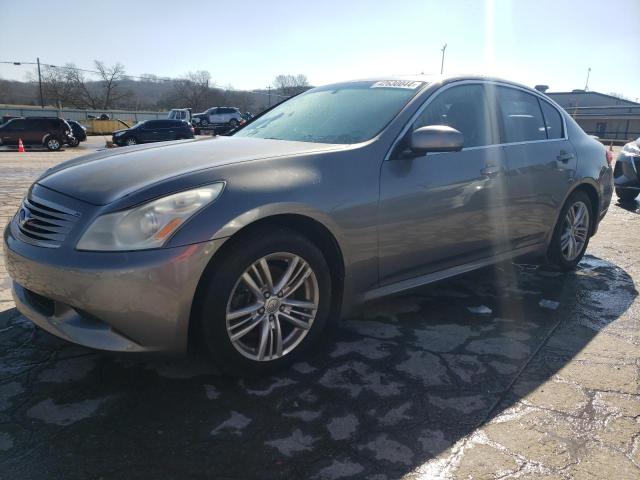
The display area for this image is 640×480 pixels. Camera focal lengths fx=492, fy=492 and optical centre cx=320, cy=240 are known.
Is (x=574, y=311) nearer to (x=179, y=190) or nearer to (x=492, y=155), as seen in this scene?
(x=492, y=155)

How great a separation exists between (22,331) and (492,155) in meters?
3.26

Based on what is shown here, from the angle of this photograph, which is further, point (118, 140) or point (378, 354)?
point (118, 140)

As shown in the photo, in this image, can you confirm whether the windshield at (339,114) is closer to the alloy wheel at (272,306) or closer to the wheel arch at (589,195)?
the alloy wheel at (272,306)

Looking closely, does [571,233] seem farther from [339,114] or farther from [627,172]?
[627,172]

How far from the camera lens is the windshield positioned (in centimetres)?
306

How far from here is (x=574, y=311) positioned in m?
3.61

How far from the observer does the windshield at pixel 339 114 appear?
121 inches

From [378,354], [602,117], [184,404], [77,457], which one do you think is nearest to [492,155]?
[378,354]

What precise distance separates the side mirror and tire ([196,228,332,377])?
0.87 metres

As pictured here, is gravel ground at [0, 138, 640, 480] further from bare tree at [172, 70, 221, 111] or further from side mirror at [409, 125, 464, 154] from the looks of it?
bare tree at [172, 70, 221, 111]

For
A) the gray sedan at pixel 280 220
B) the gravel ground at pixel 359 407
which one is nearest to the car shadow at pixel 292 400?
the gravel ground at pixel 359 407

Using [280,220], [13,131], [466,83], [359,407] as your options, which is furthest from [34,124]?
[359,407]

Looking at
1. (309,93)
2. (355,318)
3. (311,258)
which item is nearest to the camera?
(311,258)

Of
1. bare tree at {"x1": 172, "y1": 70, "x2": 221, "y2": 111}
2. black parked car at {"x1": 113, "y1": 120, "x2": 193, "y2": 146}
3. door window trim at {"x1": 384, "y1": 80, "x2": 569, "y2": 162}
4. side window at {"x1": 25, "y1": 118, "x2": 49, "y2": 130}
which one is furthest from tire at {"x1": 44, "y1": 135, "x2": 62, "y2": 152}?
bare tree at {"x1": 172, "y1": 70, "x2": 221, "y2": 111}
